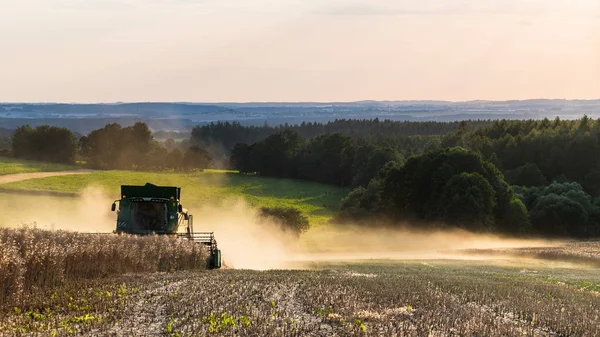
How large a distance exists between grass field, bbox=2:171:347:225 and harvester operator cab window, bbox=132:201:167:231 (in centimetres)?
4852

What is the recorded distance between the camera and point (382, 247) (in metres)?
67.1

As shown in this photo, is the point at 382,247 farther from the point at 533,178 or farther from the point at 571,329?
the point at 571,329

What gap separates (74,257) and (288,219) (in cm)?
4920

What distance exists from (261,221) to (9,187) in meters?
31.8

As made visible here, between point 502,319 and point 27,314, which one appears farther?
point 502,319

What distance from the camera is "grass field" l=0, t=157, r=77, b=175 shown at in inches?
3829

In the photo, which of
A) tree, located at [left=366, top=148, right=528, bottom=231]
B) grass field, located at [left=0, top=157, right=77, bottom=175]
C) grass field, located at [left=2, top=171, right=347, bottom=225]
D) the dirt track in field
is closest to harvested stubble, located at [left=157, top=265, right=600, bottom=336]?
tree, located at [left=366, top=148, right=528, bottom=231]

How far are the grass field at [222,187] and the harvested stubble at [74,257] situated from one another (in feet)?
183

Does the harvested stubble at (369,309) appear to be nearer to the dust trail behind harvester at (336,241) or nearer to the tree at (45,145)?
the dust trail behind harvester at (336,241)

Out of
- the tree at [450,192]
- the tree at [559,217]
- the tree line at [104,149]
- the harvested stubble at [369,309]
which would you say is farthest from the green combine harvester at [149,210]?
the tree line at [104,149]

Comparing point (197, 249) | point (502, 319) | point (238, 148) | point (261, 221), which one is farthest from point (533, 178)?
point (502, 319)

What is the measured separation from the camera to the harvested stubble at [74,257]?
1753cm

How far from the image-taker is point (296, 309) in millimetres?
17719

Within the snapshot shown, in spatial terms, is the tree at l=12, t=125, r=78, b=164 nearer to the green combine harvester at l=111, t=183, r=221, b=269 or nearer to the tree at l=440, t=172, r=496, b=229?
the tree at l=440, t=172, r=496, b=229
